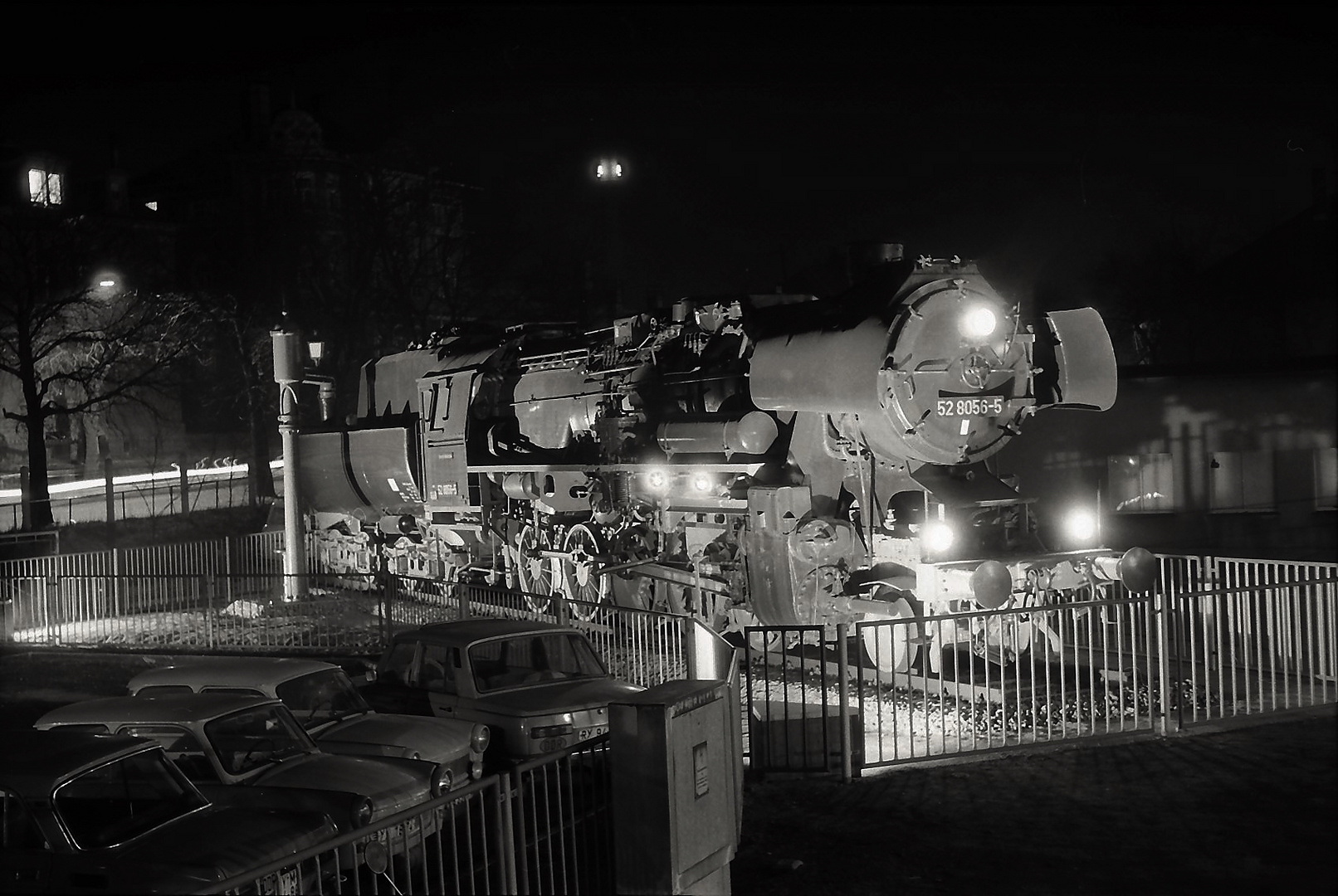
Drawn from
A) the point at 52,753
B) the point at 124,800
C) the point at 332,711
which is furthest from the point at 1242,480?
the point at 52,753

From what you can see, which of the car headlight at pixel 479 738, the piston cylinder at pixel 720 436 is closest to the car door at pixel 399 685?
the car headlight at pixel 479 738

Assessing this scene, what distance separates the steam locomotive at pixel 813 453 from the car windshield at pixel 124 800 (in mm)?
6414

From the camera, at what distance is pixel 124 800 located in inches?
282

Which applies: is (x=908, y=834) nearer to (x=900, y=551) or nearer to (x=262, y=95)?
(x=900, y=551)

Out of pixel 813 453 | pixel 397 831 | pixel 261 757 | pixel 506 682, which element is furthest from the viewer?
pixel 813 453

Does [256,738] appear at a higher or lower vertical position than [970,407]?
lower

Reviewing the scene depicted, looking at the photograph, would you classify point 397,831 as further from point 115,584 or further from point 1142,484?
point 1142,484

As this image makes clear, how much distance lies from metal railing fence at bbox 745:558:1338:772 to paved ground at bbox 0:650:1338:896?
1.00ft

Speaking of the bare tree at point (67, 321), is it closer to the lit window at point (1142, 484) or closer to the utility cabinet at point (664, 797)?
the lit window at point (1142, 484)

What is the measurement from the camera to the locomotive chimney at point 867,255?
13742 mm

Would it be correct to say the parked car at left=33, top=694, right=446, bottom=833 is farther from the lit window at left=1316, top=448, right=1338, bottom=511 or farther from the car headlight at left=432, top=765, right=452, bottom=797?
the lit window at left=1316, top=448, right=1338, bottom=511

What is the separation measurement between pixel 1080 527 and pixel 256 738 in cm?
863

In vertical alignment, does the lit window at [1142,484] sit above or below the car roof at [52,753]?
above

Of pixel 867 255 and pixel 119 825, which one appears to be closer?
pixel 119 825
